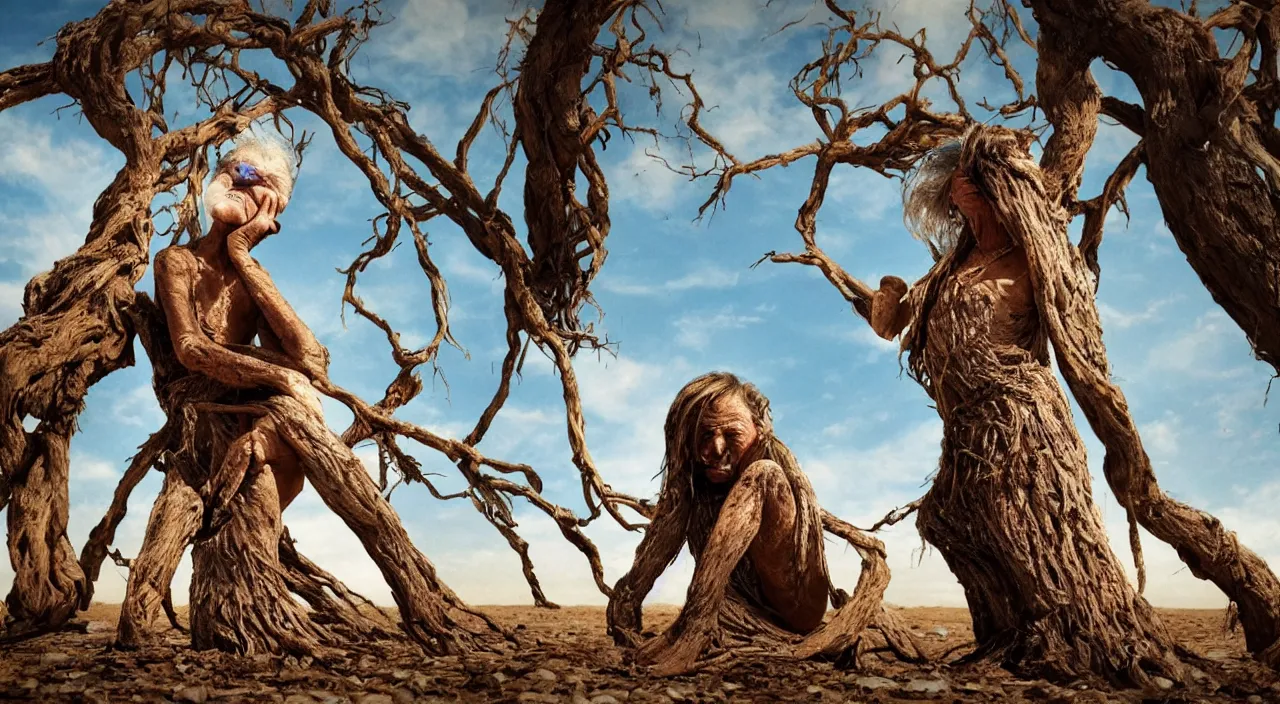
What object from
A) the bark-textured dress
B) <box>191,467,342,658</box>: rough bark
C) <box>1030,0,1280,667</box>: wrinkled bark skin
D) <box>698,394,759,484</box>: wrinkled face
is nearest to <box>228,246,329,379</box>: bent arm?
<box>191,467,342,658</box>: rough bark

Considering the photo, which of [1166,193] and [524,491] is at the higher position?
[1166,193]

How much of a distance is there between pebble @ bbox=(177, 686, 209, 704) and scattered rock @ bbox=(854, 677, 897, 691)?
6.31ft

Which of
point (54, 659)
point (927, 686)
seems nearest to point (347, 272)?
point (54, 659)

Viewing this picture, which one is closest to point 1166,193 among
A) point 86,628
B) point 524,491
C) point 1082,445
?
point 1082,445

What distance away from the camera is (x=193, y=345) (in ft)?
14.4

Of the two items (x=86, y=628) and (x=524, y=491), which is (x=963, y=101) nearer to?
(x=524, y=491)

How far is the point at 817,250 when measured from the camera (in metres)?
5.29

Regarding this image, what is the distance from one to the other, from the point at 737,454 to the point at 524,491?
2099 millimetres

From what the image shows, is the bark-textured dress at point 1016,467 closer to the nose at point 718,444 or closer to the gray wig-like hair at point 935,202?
the gray wig-like hair at point 935,202

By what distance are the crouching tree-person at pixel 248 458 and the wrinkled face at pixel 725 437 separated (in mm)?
1131

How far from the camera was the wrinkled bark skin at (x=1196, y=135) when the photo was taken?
164 inches

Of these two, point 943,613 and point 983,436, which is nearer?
point 983,436

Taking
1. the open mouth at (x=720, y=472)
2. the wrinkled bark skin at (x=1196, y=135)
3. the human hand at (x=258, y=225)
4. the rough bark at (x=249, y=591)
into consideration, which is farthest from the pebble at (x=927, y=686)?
the human hand at (x=258, y=225)

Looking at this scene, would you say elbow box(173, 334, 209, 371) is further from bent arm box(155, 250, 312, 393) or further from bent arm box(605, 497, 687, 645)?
bent arm box(605, 497, 687, 645)
